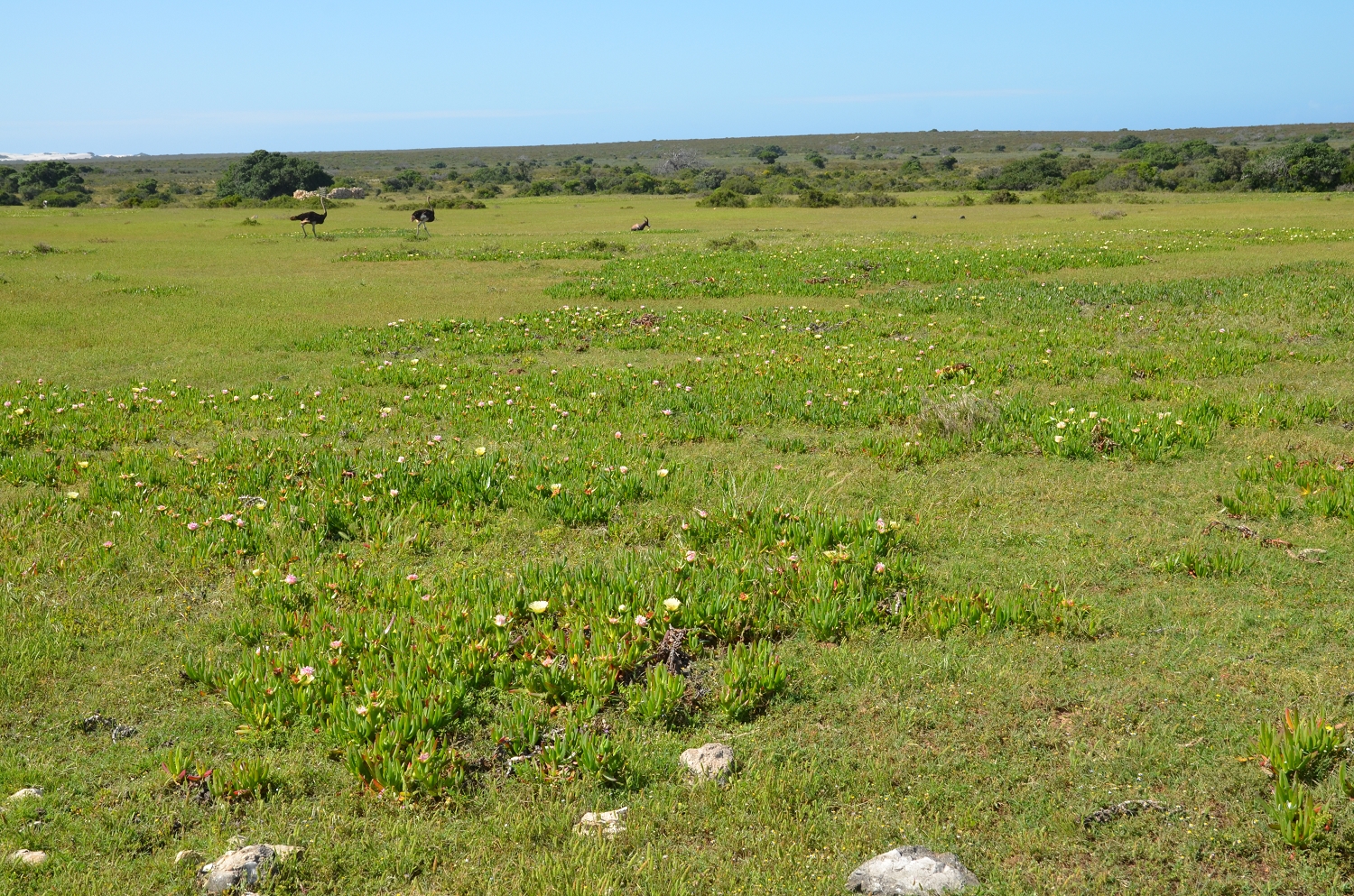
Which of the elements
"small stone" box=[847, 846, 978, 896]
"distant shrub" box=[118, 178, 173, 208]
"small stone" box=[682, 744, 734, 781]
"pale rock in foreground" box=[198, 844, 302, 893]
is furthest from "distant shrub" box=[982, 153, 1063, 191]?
"pale rock in foreground" box=[198, 844, 302, 893]

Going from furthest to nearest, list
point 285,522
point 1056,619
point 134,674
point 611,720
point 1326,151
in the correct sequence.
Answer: point 1326,151, point 285,522, point 1056,619, point 134,674, point 611,720

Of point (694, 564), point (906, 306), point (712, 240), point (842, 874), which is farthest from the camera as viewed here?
point (712, 240)

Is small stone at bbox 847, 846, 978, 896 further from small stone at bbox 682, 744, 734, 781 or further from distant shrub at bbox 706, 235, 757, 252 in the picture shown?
distant shrub at bbox 706, 235, 757, 252

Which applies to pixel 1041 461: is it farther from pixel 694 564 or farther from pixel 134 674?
pixel 134 674

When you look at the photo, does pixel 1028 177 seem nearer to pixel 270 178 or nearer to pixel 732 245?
pixel 732 245

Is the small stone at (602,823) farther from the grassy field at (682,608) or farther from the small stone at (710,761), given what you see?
the small stone at (710,761)

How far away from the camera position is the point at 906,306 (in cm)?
1709

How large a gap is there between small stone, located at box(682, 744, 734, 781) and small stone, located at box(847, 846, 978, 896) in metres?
0.76

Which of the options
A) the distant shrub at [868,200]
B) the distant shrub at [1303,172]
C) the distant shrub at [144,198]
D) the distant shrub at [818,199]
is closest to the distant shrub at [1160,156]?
the distant shrub at [1303,172]

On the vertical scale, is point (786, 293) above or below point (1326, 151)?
below

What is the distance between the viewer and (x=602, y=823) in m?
3.79

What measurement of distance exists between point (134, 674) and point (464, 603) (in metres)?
1.67

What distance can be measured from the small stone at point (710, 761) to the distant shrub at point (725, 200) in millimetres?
51600

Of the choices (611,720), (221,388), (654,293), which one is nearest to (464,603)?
(611,720)
